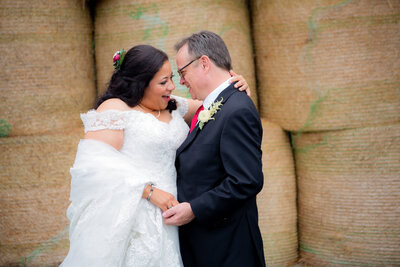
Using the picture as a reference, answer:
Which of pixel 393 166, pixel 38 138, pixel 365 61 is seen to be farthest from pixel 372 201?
pixel 38 138

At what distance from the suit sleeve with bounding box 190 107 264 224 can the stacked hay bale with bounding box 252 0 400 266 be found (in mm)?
1177

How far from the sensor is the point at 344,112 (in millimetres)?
2730

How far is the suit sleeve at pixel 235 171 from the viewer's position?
70.1 inches

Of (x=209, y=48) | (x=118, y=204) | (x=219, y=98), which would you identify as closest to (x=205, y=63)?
(x=209, y=48)

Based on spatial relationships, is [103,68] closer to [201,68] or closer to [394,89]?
[201,68]

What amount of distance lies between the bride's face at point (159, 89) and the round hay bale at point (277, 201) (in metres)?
1.08

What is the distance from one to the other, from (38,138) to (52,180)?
348 millimetres

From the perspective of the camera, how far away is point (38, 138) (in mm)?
2826

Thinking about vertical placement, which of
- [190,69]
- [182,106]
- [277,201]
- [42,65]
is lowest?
[277,201]

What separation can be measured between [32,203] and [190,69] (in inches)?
64.7

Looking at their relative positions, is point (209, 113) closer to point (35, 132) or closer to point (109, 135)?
point (109, 135)

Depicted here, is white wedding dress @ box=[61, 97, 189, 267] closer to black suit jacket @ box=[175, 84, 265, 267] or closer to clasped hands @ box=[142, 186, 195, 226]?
clasped hands @ box=[142, 186, 195, 226]

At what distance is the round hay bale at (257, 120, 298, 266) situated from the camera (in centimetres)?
293

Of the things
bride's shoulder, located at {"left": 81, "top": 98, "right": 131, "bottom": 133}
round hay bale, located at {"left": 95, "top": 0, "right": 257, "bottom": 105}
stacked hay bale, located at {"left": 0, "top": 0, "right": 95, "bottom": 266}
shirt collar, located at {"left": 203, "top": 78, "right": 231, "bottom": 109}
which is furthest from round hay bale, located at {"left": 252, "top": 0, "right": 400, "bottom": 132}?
stacked hay bale, located at {"left": 0, "top": 0, "right": 95, "bottom": 266}
